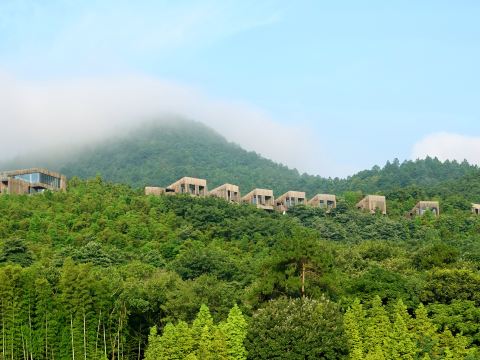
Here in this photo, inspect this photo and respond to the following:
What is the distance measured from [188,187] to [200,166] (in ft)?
221

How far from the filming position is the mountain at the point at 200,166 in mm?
128125

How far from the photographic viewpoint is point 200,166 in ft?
488

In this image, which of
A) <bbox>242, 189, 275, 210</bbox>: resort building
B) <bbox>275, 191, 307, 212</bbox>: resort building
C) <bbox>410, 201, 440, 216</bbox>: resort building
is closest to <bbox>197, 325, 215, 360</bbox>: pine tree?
<bbox>242, 189, 275, 210</bbox>: resort building

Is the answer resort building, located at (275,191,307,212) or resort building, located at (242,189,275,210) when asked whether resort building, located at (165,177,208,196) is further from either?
resort building, located at (275,191,307,212)

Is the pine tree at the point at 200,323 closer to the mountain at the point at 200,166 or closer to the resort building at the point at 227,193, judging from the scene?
the resort building at the point at 227,193

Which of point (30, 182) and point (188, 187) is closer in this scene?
point (30, 182)

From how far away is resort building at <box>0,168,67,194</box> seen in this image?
7556cm

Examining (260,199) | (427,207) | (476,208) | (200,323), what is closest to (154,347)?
(200,323)

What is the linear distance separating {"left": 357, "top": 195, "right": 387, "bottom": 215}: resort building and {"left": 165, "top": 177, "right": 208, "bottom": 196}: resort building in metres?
14.7

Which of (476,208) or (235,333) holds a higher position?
(476,208)

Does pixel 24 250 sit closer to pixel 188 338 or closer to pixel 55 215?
pixel 55 215

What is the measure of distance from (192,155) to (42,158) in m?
28.9

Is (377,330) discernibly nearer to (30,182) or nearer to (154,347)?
(154,347)

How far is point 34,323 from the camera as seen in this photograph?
43688 millimetres
